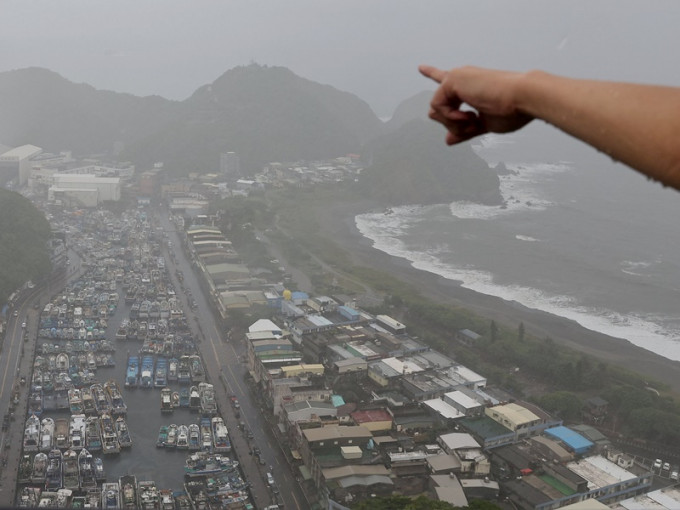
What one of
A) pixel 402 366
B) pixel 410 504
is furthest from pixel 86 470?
pixel 402 366

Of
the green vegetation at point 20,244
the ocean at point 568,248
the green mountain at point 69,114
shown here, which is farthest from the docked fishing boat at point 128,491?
the green mountain at point 69,114

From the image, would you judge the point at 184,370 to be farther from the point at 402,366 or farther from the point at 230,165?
the point at 230,165

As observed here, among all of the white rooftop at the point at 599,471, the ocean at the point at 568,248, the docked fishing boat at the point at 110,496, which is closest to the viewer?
the docked fishing boat at the point at 110,496

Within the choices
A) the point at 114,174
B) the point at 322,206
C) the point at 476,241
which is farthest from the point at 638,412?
the point at 114,174

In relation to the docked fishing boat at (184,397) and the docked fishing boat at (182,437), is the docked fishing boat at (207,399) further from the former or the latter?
the docked fishing boat at (182,437)

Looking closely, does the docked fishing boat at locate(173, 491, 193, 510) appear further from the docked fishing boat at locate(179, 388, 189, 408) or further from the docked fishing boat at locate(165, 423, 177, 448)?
the docked fishing boat at locate(179, 388, 189, 408)
